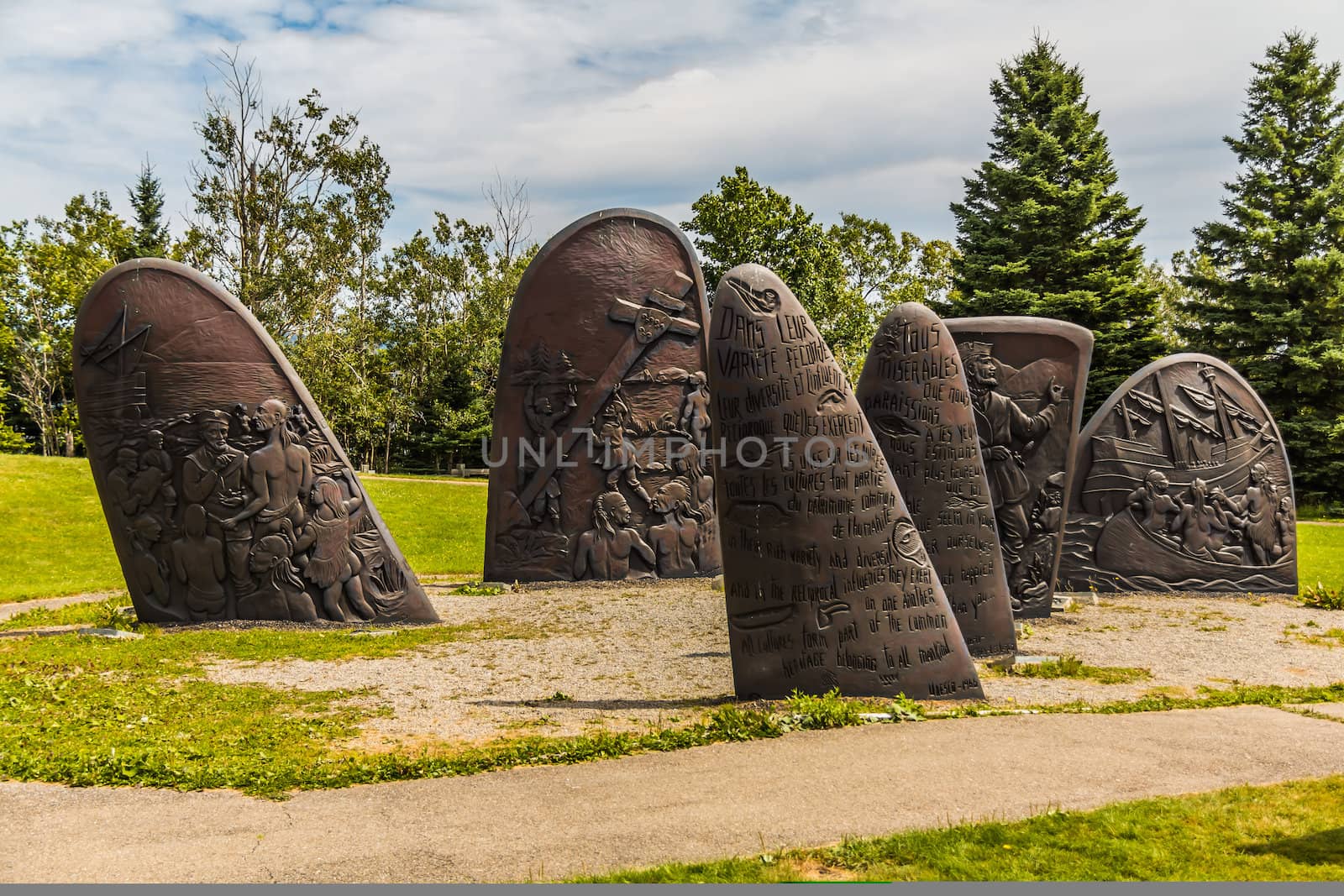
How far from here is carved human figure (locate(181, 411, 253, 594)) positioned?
11.5m

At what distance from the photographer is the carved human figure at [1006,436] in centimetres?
1252

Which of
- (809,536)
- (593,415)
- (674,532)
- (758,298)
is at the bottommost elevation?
(674,532)

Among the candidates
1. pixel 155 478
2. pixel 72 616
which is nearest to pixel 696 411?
pixel 155 478

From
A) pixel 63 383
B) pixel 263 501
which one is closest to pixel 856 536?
pixel 263 501

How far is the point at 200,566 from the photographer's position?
38.1 ft

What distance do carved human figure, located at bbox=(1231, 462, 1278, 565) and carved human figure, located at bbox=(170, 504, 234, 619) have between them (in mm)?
14825

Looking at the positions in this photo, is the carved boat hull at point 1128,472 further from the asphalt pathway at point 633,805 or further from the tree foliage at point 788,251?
the tree foliage at point 788,251

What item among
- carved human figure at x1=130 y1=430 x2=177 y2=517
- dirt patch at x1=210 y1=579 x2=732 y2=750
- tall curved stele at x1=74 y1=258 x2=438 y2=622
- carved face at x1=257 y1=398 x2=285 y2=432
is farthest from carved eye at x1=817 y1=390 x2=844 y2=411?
carved human figure at x1=130 y1=430 x2=177 y2=517

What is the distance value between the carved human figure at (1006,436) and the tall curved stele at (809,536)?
5312mm

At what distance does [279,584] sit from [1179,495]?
1320 centimetres

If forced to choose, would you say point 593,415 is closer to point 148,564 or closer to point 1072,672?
point 148,564

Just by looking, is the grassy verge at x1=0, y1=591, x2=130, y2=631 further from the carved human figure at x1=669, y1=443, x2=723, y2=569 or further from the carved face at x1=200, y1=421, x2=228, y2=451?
the carved human figure at x1=669, y1=443, x2=723, y2=569

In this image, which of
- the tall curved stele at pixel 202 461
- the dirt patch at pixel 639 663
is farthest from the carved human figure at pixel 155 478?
the dirt patch at pixel 639 663

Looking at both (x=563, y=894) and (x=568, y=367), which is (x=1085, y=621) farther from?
(x=563, y=894)
